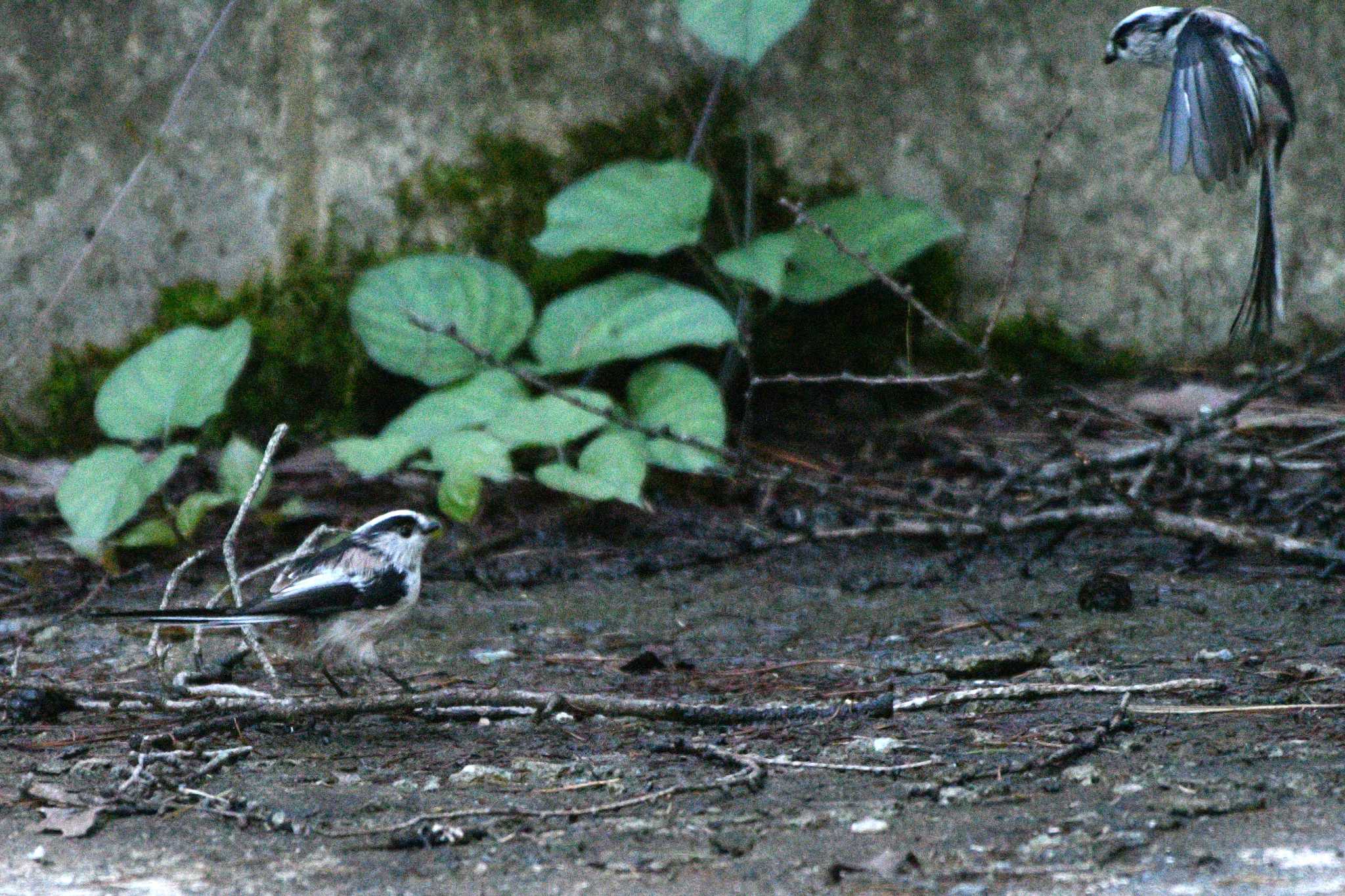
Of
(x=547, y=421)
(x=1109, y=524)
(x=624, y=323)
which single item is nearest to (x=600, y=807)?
(x=547, y=421)

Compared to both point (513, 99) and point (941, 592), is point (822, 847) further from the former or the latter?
point (513, 99)

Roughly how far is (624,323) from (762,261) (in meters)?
0.46

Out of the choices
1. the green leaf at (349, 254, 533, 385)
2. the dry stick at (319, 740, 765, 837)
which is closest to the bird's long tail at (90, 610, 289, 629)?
the dry stick at (319, 740, 765, 837)

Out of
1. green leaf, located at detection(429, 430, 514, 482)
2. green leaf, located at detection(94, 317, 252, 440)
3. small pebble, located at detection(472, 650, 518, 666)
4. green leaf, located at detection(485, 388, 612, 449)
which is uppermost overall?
green leaf, located at detection(94, 317, 252, 440)

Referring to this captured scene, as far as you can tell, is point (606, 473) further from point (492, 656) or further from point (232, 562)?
point (232, 562)

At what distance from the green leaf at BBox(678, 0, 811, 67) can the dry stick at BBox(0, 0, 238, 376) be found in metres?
1.49

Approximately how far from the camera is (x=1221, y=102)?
342 centimetres

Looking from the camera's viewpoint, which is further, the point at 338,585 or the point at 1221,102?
the point at 1221,102

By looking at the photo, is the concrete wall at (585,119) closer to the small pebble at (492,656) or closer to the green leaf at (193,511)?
the green leaf at (193,511)

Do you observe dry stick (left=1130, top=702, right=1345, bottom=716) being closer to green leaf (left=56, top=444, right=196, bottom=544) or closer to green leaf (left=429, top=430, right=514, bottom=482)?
green leaf (left=429, top=430, right=514, bottom=482)

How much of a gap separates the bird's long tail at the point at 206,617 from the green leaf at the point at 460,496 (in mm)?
1161

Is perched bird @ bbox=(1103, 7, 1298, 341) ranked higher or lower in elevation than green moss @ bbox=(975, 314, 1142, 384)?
higher

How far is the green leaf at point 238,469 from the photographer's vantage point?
4383mm

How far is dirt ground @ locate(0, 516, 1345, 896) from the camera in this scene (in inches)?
82.0
